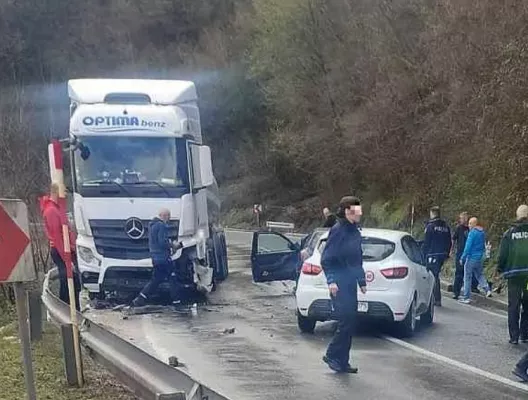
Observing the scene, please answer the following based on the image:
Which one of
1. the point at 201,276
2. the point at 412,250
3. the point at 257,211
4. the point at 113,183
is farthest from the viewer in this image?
the point at 257,211

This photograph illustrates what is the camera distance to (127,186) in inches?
633

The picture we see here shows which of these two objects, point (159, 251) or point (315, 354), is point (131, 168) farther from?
point (315, 354)

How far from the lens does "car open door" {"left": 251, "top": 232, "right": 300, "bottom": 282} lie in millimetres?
18344

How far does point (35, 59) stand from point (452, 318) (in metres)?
49.4

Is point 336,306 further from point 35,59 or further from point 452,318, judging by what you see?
point 35,59

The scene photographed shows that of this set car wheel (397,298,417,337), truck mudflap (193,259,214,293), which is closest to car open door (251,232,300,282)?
truck mudflap (193,259,214,293)

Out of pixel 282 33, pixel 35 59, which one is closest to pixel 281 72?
pixel 282 33

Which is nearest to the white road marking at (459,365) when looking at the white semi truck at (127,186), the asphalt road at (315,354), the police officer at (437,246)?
the asphalt road at (315,354)

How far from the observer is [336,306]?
33.3 feet

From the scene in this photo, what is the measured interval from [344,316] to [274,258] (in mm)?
8575

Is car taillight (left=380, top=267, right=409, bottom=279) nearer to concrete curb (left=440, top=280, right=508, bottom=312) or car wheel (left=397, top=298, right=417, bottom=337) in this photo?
car wheel (left=397, top=298, right=417, bottom=337)

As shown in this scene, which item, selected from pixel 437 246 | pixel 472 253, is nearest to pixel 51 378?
pixel 437 246

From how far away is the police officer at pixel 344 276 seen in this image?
10117 mm

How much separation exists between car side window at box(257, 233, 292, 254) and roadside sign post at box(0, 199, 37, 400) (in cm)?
1157
